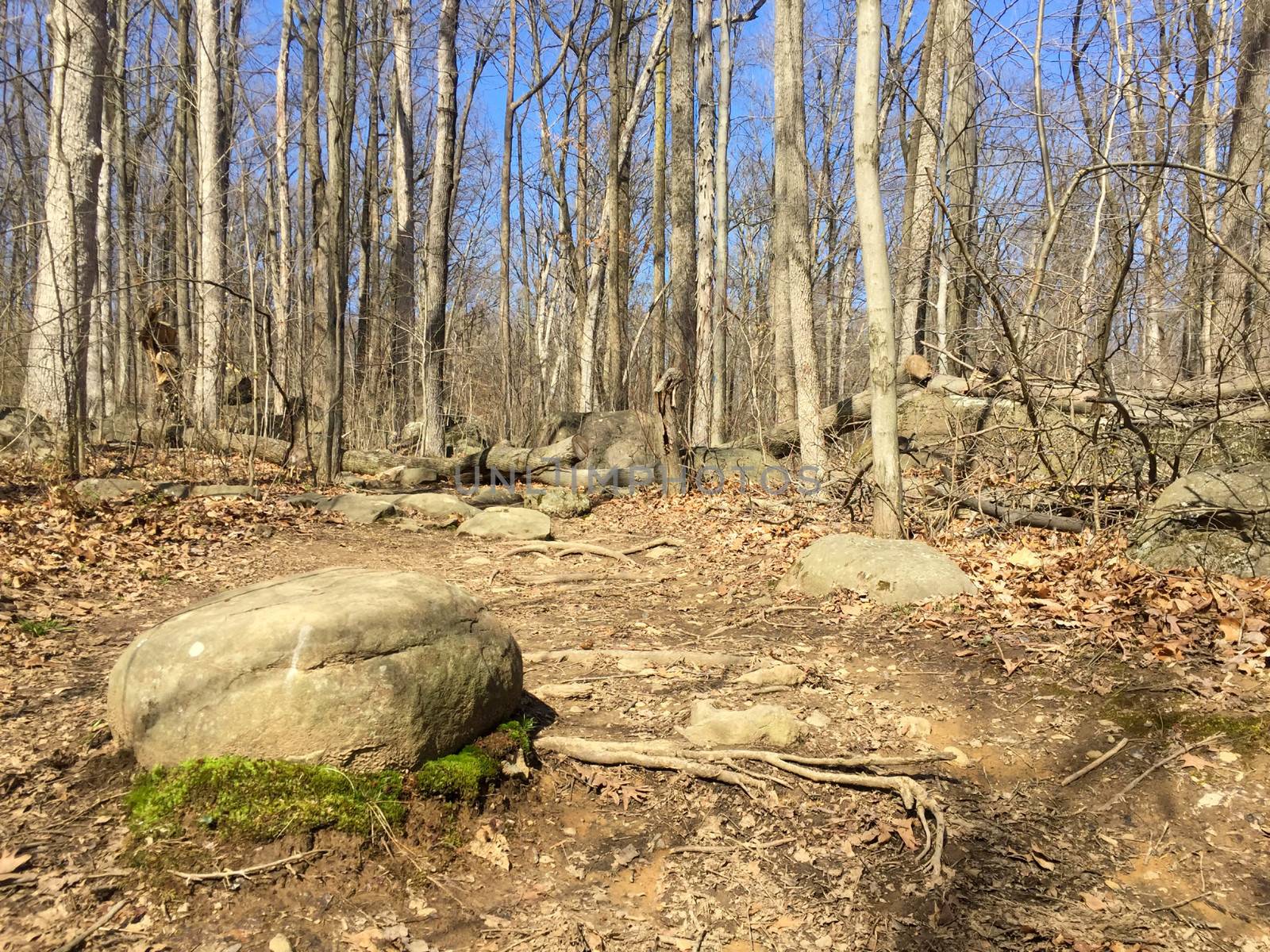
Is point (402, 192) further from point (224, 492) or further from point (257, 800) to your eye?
point (257, 800)

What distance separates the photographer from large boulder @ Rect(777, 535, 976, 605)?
5602 millimetres

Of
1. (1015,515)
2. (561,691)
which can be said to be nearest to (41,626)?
(561,691)

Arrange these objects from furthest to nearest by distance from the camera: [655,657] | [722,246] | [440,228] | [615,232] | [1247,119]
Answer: [722,246]
[440,228]
[615,232]
[1247,119]
[655,657]

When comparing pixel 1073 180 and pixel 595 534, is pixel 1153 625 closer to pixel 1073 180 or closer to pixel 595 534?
pixel 1073 180

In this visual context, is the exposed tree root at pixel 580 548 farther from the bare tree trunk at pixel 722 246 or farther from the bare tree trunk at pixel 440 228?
the bare tree trunk at pixel 440 228

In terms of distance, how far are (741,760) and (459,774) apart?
135cm

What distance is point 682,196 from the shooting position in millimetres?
13625

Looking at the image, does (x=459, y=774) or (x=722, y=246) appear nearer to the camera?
(x=459, y=774)

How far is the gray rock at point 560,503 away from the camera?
11172 mm

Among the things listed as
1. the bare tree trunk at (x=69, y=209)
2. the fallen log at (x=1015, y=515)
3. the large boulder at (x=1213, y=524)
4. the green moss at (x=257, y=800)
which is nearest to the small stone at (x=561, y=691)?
the green moss at (x=257, y=800)

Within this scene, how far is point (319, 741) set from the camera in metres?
3.05

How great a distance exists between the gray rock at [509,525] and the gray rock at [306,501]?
1940 mm

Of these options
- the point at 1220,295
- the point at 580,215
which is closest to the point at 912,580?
the point at 1220,295

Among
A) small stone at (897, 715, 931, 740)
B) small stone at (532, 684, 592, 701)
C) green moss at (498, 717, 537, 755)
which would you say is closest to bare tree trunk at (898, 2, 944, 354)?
small stone at (897, 715, 931, 740)
